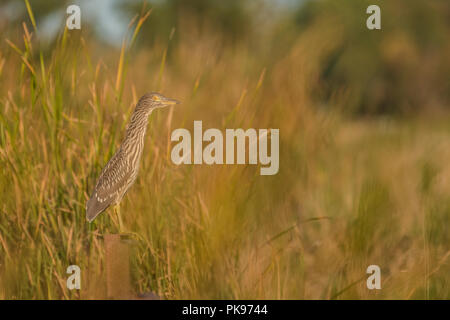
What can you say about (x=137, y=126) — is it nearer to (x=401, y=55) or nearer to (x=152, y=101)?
(x=152, y=101)

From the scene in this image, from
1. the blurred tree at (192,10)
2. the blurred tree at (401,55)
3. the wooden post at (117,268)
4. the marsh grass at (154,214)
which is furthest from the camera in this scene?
the blurred tree at (401,55)

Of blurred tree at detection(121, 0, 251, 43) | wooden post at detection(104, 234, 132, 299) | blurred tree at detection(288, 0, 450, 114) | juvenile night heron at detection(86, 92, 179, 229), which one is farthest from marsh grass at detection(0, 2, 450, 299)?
blurred tree at detection(288, 0, 450, 114)

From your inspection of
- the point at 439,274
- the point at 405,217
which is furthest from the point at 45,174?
the point at 405,217

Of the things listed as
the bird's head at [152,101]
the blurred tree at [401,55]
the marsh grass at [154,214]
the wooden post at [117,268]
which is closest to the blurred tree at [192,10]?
the blurred tree at [401,55]

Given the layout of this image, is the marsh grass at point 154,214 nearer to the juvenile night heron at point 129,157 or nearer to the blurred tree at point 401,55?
the juvenile night heron at point 129,157

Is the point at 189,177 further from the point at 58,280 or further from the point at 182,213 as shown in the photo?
the point at 58,280

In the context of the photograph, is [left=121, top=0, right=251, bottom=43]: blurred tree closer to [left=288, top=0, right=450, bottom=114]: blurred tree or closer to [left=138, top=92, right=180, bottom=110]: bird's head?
[left=288, top=0, right=450, bottom=114]: blurred tree

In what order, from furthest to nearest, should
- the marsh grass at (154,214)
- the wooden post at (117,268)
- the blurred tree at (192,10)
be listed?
1. the blurred tree at (192,10)
2. the marsh grass at (154,214)
3. the wooden post at (117,268)

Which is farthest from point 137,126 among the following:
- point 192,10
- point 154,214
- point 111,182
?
point 192,10

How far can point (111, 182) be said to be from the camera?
1.88 m

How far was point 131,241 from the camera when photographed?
1.90m

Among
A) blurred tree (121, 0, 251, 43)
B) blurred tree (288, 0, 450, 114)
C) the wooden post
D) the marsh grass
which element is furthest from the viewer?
blurred tree (288, 0, 450, 114)

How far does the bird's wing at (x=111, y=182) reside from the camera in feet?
6.10

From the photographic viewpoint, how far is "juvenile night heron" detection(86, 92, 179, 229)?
1847 mm
